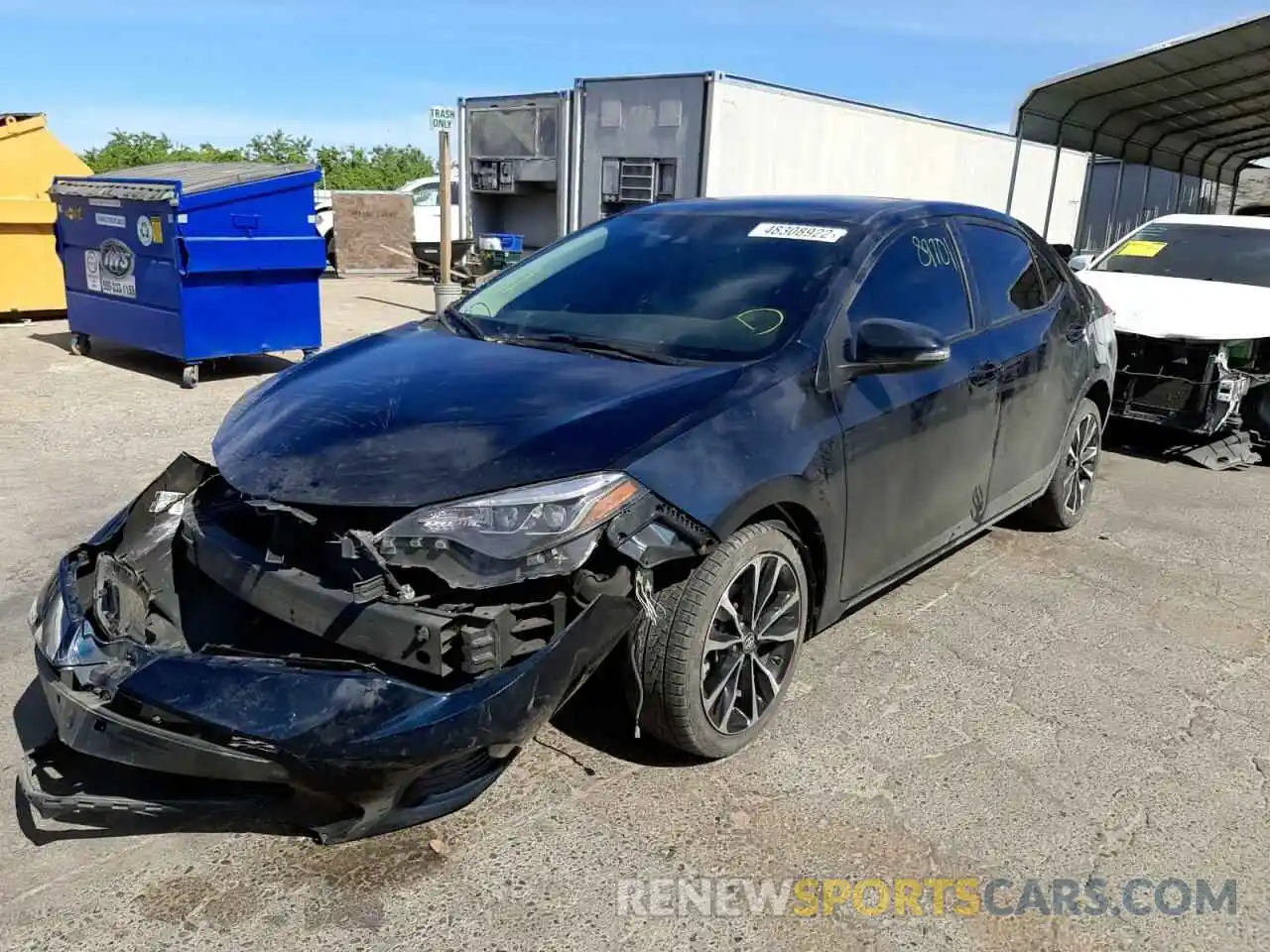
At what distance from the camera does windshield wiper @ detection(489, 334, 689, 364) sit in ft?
10.7

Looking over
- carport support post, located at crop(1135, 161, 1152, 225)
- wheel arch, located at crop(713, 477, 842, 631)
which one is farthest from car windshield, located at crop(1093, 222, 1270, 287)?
carport support post, located at crop(1135, 161, 1152, 225)

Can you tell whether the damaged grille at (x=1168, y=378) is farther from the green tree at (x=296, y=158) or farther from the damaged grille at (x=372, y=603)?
the green tree at (x=296, y=158)

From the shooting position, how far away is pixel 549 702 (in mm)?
2498

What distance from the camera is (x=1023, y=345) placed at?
14.3 feet

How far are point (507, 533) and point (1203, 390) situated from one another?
19.3ft

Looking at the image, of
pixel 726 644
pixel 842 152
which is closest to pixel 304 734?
pixel 726 644

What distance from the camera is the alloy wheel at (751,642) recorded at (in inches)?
116

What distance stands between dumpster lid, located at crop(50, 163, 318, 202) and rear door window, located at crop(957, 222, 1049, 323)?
5.98 m

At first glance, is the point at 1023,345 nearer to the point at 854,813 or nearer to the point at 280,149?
the point at 854,813

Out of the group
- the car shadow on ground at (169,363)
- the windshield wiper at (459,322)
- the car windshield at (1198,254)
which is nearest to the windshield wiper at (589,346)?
the windshield wiper at (459,322)

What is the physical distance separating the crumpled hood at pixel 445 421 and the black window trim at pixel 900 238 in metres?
0.58

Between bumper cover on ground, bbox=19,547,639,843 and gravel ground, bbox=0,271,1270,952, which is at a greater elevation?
bumper cover on ground, bbox=19,547,639,843

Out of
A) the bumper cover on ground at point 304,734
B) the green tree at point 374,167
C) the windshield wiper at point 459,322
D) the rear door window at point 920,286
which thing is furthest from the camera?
the green tree at point 374,167

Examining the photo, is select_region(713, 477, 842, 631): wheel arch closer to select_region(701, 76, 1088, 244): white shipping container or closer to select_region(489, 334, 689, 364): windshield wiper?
select_region(489, 334, 689, 364): windshield wiper
